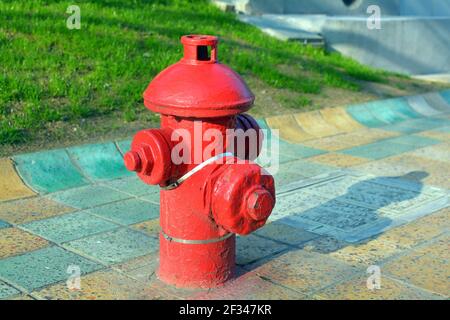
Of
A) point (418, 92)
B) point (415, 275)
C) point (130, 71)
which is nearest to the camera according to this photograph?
point (415, 275)

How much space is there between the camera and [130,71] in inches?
322

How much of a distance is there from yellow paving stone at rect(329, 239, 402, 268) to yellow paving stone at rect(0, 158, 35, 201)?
2595mm

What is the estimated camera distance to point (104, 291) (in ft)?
12.5

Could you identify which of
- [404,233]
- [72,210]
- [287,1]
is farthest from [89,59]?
[287,1]

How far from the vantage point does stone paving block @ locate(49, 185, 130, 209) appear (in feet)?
17.7

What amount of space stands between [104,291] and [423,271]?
1911 mm

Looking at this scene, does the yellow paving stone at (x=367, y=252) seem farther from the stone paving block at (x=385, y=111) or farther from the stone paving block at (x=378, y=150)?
the stone paving block at (x=385, y=111)

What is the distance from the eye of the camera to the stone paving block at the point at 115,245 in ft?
14.2

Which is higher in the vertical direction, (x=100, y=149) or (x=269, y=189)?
(x=269, y=189)

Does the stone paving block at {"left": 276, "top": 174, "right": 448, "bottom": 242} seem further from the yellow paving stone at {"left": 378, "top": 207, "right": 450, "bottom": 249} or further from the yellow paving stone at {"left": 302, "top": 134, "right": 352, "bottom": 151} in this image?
the yellow paving stone at {"left": 302, "top": 134, "right": 352, "bottom": 151}

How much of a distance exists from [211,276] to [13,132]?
3221 millimetres

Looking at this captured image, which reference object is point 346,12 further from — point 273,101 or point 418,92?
point 273,101

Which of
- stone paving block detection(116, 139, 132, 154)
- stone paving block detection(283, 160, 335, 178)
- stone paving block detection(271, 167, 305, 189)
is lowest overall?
stone paving block detection(283, 160, 335, 178)

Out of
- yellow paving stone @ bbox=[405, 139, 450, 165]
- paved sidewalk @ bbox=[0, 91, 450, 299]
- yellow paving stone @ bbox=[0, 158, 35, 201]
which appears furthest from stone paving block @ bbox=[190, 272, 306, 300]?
yellow paving stone @ bbox=[405, 139, 450, 165]
